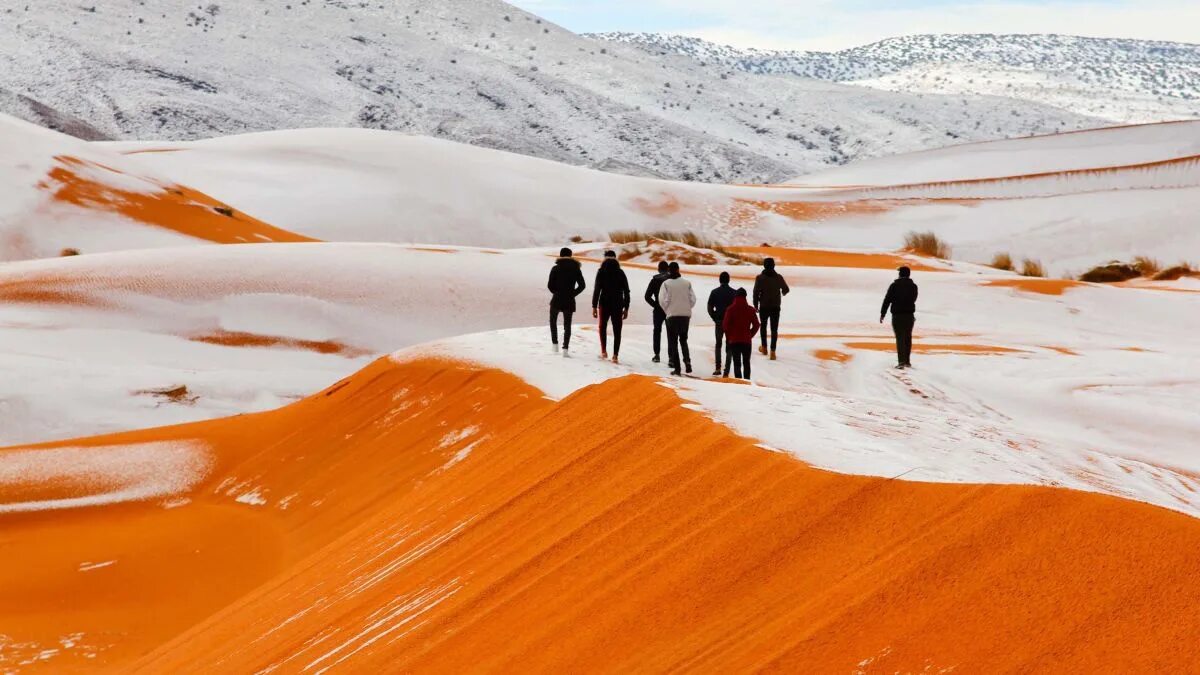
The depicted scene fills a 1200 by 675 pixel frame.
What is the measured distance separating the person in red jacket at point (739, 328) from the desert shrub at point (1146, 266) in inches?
646

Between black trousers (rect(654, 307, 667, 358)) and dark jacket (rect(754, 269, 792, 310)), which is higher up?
dark jacket (rect(754, 269, 792, 310))

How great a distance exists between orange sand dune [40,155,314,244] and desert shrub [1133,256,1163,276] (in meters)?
16.3

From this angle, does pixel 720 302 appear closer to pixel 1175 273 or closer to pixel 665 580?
pixel 665 580

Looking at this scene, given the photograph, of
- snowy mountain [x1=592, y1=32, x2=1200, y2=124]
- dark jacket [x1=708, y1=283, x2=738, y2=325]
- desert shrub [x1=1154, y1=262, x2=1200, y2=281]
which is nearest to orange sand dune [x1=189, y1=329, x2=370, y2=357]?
dark jacket [x1=708, y1=283, x2=738, y2=325]

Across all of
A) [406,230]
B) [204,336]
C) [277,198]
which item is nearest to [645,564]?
[204,336]

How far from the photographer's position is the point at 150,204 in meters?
21.1

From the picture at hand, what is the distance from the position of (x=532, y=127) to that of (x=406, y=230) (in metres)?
29.2

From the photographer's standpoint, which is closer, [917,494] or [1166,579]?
[1166,579]

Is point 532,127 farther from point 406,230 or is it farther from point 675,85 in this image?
point 406,230

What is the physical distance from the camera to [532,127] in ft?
183

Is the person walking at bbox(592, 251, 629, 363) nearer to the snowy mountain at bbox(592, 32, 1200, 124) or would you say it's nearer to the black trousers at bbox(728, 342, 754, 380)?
the black trousers at bbox(728, 342, 754, 380)

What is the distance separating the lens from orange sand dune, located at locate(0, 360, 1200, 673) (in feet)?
11.3

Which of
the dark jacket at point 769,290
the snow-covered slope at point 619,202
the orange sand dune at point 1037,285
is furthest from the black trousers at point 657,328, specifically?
the snow-covered slope at point 619,202

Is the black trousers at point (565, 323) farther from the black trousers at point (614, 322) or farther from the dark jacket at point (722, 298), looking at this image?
the dark jacket at point (722, 298)
